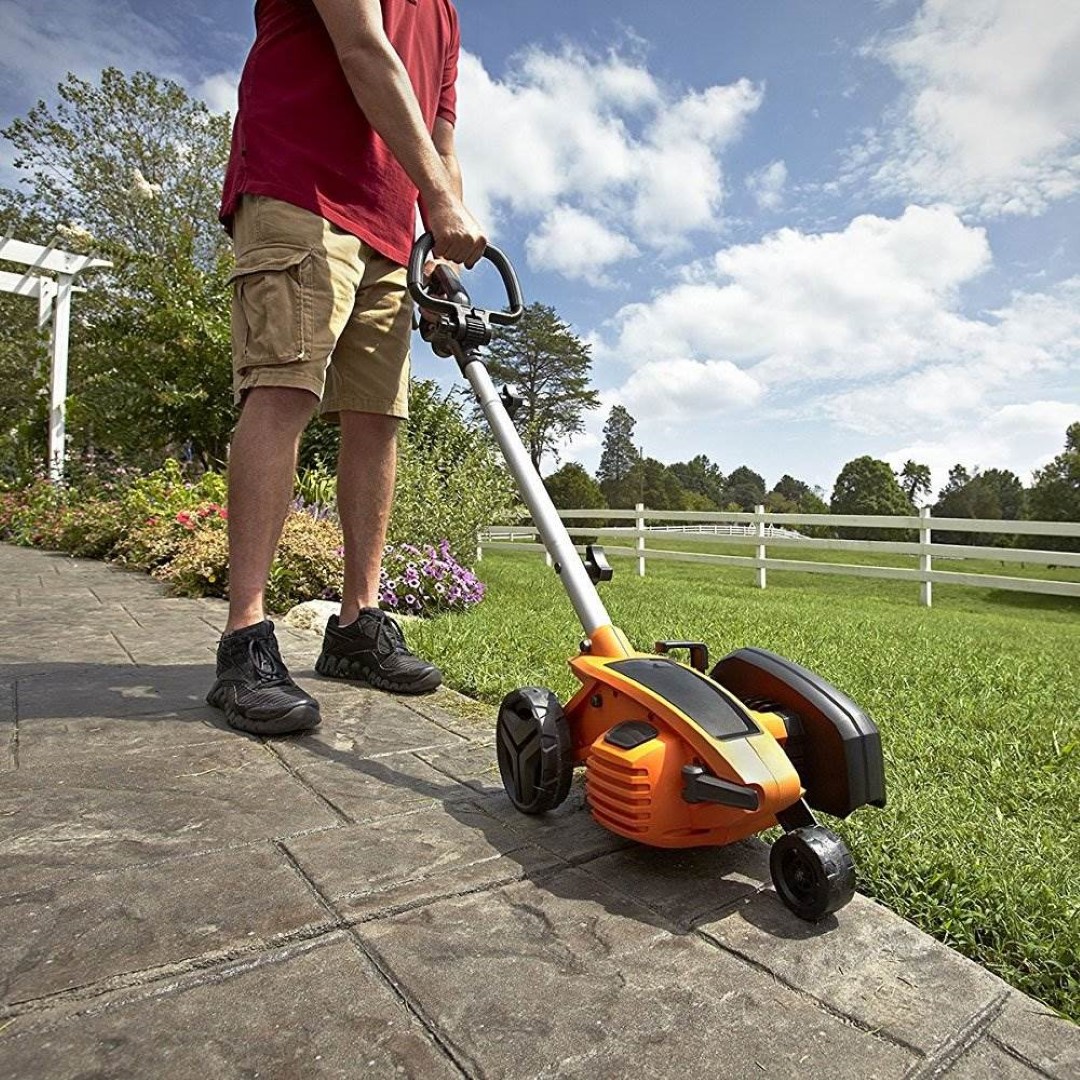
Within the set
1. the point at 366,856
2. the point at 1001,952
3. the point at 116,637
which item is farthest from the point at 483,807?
the point at 116,637

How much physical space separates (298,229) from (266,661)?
1004 millimetres

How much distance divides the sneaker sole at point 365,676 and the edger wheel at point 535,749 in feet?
2.67

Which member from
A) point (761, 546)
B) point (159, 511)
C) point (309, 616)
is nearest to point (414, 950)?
point (309, 616)

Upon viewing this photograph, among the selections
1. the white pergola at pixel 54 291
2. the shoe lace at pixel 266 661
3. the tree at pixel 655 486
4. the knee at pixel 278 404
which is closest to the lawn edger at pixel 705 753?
the shoe lace at pixel 266 661

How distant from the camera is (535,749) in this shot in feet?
4.41

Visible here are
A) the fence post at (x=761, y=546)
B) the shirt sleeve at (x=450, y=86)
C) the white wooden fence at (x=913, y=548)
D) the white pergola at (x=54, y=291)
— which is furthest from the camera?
the white pergola at (x=54, y=291)

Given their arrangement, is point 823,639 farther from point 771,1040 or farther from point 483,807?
point 771,1040

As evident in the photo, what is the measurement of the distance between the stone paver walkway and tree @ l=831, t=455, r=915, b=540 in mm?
45810

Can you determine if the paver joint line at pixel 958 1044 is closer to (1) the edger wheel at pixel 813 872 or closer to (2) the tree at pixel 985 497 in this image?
(1) the edger wheel at pixel 813 872

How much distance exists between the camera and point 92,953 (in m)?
0.97

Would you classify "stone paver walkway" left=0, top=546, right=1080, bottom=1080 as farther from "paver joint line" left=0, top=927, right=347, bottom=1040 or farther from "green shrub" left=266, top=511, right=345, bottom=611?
"green shrub" left=266, top=511, right=345, bottom=611

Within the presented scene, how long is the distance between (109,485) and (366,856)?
883 centimetres

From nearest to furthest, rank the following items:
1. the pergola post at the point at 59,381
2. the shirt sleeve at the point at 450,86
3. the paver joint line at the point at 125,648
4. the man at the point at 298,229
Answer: the man at the point at 298,229, the shirt sleeve at the point at 450,86, the paver joint line at the point at 125,648, the pergola post at the point at 59,381

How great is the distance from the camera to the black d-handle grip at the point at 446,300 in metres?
1.71
